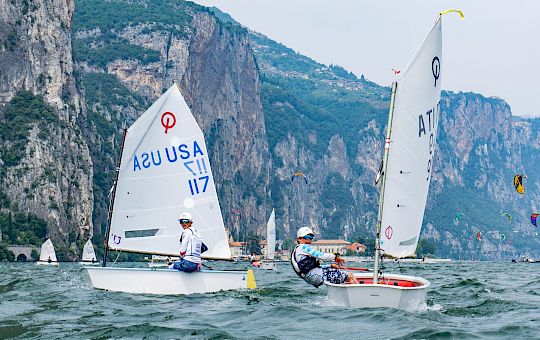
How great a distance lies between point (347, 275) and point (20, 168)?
16296 cm

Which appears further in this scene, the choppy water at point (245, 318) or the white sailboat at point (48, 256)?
the white sailboat at point (48, 256)

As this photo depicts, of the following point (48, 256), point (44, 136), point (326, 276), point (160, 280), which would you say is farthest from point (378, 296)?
point (44, 136)

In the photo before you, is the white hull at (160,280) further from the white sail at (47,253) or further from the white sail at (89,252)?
the white sail at (89,252)

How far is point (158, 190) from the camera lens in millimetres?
31391

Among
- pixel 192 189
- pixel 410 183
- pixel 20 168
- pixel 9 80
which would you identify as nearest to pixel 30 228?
pixel 20 168

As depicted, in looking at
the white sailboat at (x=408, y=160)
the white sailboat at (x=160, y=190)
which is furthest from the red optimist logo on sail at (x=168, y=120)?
the white sailboat at (x=408, y=160)

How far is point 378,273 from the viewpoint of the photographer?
76.3 ft

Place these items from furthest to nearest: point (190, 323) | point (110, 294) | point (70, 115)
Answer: point (70, 115) → point (110, 294) → point (190, 323)

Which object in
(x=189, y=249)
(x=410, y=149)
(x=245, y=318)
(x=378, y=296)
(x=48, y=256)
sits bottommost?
(x=245, y=318)

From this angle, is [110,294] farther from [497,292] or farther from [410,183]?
[497,292]

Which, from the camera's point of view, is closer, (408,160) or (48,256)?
(408,160)

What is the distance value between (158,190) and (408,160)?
11.5 m

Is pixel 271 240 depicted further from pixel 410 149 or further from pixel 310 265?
pixel 410 149

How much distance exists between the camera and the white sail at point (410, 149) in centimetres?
2241
